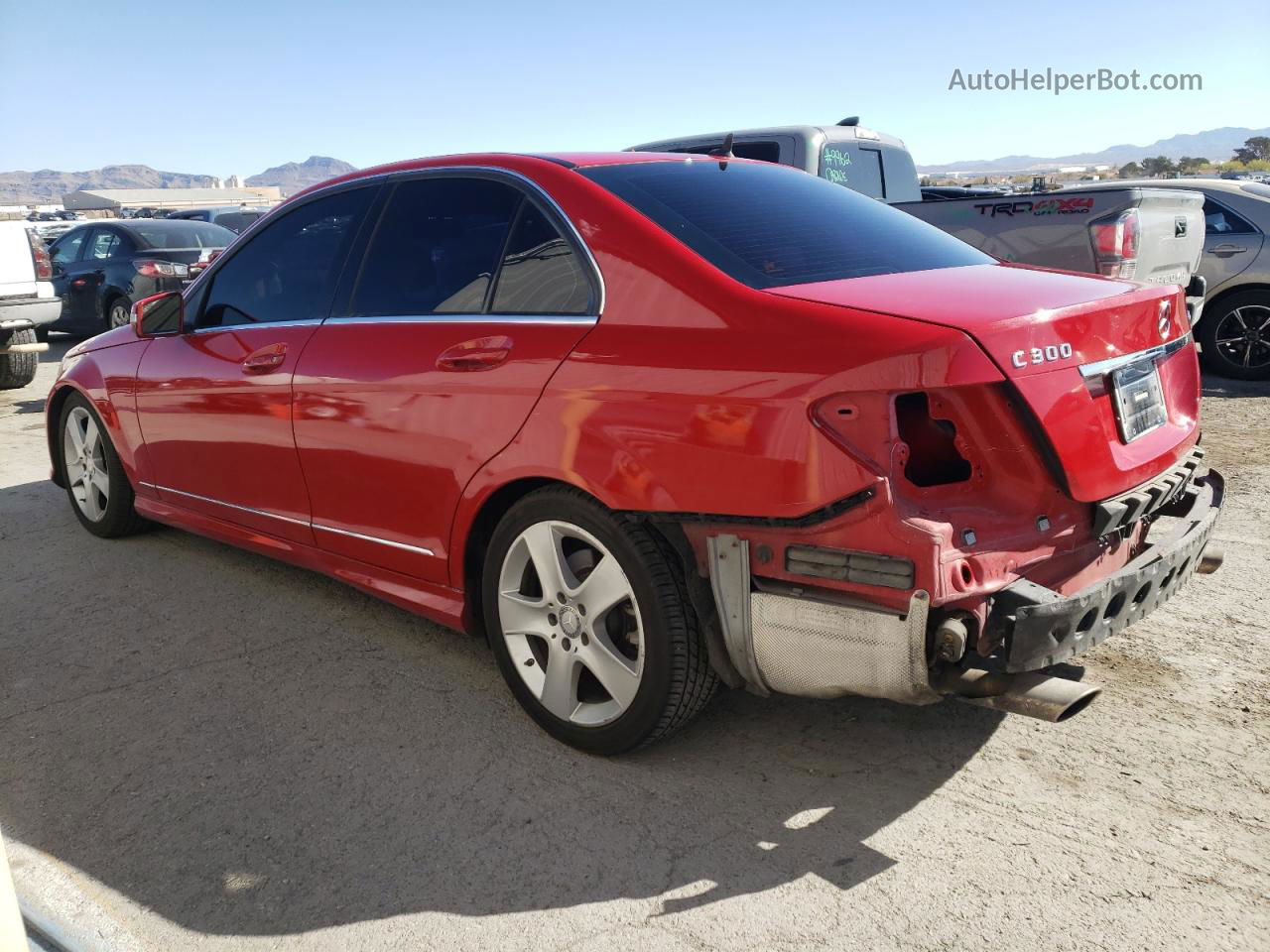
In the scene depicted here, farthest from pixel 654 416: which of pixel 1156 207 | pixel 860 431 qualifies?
pixel 1156 207

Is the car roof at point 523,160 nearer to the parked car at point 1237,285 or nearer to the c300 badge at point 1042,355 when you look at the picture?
the c300 badge at point 1042,355

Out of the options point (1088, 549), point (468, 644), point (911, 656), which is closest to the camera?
point (911, 656)

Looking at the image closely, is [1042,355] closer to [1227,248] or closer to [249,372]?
[249,372]

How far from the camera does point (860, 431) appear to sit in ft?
8.11

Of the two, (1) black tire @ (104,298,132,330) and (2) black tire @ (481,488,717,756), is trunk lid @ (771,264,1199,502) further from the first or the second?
(1) black tire @ (104,298,132,330)

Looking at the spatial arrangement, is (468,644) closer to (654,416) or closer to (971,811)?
(654,416)

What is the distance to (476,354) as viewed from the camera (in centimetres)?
322

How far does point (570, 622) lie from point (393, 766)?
2.21 ft

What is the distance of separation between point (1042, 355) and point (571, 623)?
1.46 m

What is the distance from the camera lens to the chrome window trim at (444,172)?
3.04m

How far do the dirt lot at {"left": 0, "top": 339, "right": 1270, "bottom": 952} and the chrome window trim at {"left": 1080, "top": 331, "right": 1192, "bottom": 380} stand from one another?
42.7 inches

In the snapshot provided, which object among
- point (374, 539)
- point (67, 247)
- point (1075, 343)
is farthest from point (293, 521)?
point (67, 247)

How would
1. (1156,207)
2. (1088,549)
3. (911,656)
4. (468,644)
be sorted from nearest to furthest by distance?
(911,656)
(1088,549)
(468,644)
(1156,207)

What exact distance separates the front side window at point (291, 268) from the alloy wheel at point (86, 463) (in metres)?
1.29
